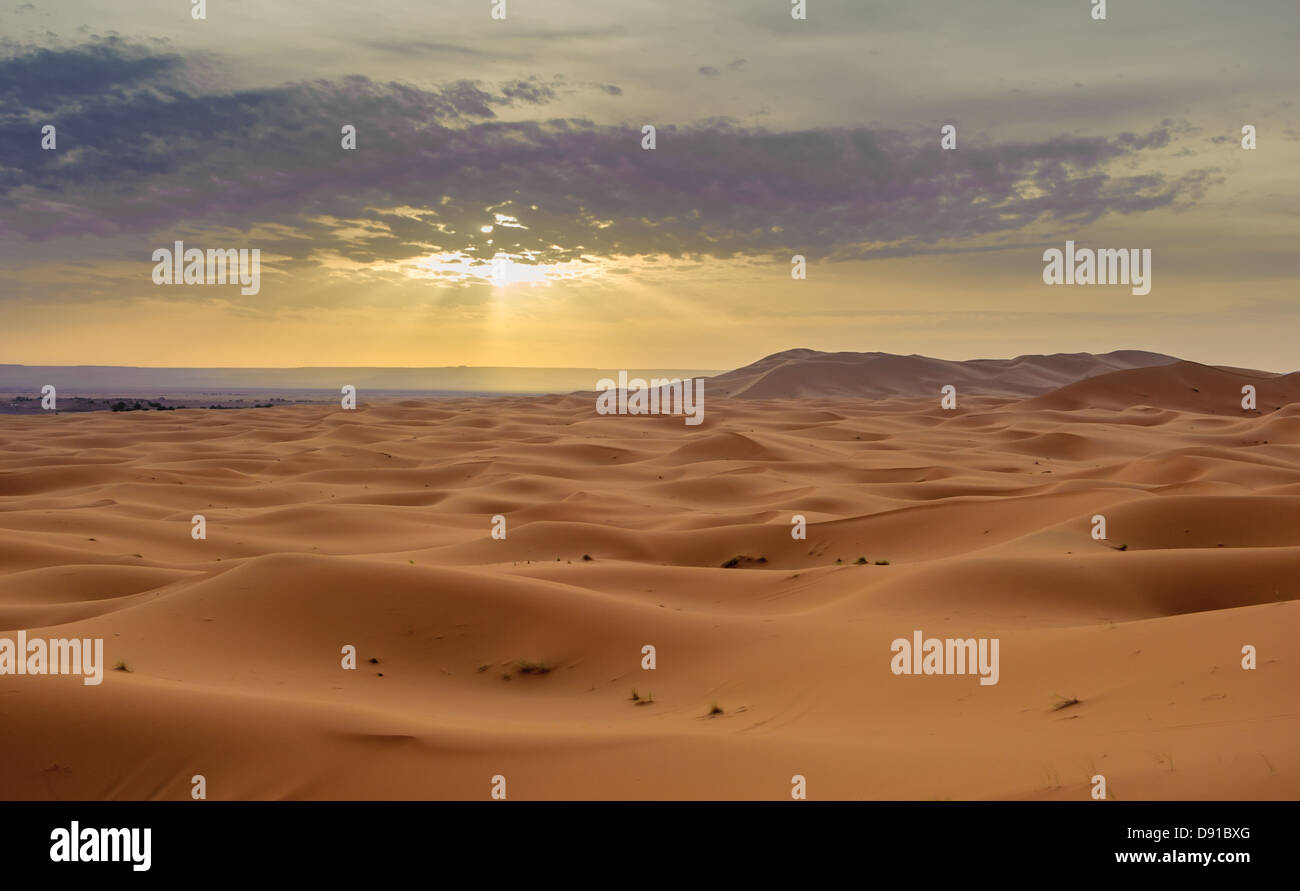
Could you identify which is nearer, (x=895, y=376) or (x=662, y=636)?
(x=662, y=636)

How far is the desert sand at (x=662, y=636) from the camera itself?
4855mm

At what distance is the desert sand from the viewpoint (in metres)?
4.86

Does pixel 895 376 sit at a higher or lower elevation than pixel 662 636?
higher

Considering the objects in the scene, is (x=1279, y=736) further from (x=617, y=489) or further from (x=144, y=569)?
(x=617, y=489)

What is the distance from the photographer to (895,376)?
98375 mm

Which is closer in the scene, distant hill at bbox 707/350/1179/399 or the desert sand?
the desert sand

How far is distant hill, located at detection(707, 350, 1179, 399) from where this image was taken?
3676 inches

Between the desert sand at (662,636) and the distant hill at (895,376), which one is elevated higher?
the distant hill at (895,376)

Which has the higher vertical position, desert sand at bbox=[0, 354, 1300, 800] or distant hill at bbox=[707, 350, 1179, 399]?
distant hill at bbox=[707, 350, 1179, 399]

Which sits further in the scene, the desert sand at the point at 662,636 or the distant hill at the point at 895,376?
the distant hill at the point at 895,376

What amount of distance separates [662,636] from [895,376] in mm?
94376

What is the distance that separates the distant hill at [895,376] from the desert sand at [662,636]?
70980 mm

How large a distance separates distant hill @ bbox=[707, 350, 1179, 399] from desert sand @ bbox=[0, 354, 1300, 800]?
7098cm
